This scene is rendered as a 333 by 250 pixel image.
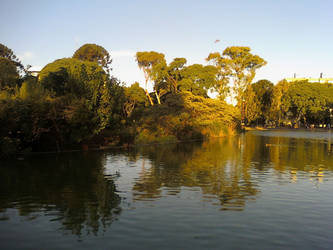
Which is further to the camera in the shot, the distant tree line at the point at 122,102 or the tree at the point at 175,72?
the tree at the point at 175,72

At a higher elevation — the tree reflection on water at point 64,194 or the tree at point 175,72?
the tree at point 175,72

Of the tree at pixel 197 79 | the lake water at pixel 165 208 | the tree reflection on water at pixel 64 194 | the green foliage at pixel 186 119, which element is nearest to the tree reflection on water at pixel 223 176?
the lake water at pixel 165 208

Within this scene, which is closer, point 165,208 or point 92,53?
point 165,208

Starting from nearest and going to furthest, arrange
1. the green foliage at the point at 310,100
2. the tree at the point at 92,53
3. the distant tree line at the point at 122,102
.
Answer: the distant tree line at the point at 122,102 < the tree at the point at 92,53 < the green foliage at the point at 310,100

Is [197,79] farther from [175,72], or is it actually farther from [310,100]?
[310,100]

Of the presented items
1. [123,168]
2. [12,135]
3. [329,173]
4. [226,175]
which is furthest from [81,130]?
[329,173]

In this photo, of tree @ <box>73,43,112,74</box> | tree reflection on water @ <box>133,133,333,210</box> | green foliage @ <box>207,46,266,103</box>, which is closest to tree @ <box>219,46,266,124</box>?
green foliage @ <box>207,46,266,103</box>

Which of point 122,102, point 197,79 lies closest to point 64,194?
point 122,102

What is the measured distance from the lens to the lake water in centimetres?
798

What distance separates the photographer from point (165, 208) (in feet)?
35.4

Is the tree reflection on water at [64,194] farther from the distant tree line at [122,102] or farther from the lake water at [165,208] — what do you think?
the distant tree line at [122,102]

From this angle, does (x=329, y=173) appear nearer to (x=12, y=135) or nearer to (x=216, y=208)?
(x=216, y=208)

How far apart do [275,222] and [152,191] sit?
5.28m

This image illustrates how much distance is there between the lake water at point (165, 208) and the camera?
26.2 ft
